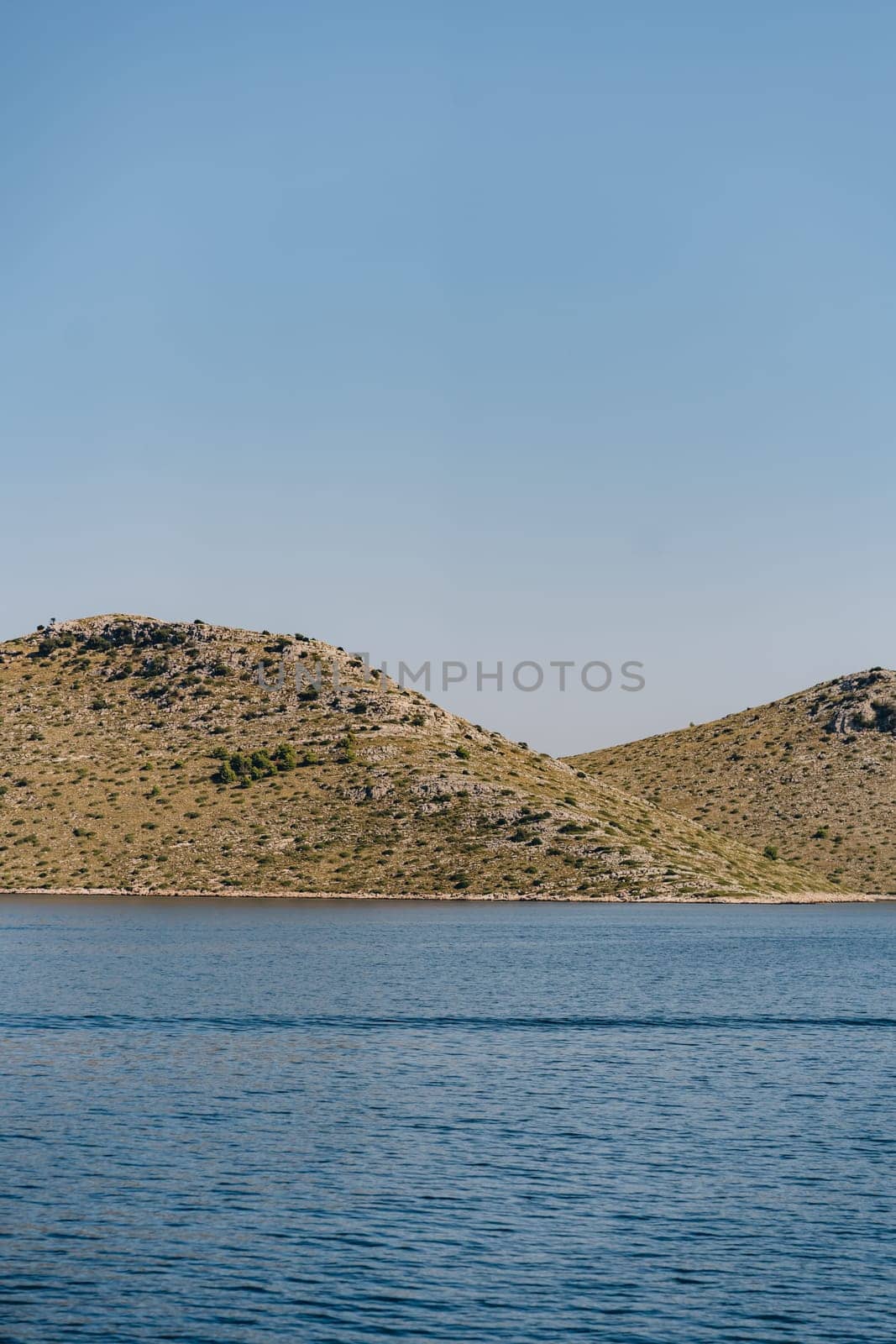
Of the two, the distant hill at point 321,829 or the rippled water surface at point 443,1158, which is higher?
the distant hill at point 321,829

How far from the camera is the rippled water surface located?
106ft

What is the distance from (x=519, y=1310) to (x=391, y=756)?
162 meters

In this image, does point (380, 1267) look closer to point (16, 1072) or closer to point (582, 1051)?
point (16, 1072)

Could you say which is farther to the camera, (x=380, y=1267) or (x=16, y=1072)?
(x=16, y=1072)

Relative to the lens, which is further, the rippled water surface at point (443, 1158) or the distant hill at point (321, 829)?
the distant hill at point (321, 829)

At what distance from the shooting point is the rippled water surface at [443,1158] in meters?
32.2

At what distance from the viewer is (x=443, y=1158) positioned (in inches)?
1790

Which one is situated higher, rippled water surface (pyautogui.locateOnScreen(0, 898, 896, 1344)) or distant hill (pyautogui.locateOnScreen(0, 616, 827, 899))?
distant hill (pyautogui.locateOnScreen(0, 616, 827, 899))

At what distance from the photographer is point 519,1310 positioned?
105ft

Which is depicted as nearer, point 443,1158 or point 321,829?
point 443,1158

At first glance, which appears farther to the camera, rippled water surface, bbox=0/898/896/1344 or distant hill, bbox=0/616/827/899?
distant hill, bbox=0/616/827/899

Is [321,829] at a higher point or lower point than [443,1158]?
higher

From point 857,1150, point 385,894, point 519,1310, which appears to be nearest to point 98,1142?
point 519,1310

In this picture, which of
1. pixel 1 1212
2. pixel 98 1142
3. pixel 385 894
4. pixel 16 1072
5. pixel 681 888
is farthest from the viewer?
pixel 681 888
